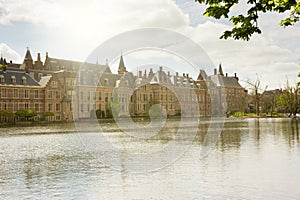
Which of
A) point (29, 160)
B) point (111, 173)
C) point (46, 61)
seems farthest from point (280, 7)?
point (46, 61)

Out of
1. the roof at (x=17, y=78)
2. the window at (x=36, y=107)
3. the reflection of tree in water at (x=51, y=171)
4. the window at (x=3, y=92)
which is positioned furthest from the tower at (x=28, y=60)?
the reflection of tree in water at (x=51, y=171)

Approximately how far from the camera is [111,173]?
11.6 m

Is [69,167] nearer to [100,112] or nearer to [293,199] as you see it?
[293,199]

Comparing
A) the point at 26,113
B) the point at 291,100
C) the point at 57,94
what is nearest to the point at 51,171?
the point at 26,113

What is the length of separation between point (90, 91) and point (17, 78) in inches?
634

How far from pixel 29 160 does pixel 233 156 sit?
28.7ft

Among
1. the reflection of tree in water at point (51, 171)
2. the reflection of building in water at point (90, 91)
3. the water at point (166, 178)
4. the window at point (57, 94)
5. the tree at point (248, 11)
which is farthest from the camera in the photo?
the window at point (57, 94)

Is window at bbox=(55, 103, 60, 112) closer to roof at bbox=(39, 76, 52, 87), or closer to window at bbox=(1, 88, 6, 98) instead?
roof at bbox=(39, 76, 52, 87)

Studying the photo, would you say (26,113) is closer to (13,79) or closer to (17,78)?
(13,79)

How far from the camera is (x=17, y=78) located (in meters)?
57.8

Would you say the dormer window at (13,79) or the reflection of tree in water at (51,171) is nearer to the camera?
the reflection of tree in water at (51,171)

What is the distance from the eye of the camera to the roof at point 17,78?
5591cm

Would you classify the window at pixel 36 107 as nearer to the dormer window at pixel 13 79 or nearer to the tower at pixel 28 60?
the dormer window at pixel 13 79

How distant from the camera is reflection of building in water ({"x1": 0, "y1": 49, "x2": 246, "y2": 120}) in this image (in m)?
58.7
